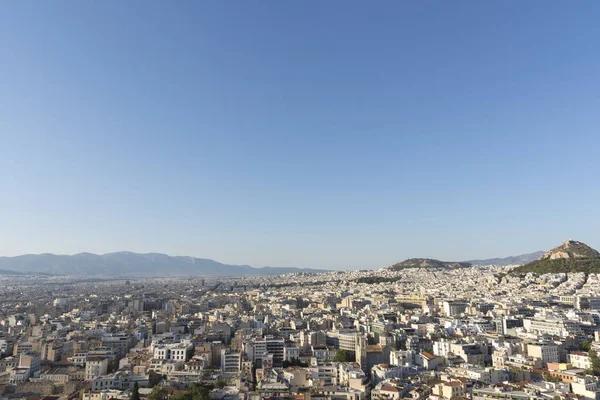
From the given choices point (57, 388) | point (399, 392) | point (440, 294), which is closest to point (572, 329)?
point (399, 392)

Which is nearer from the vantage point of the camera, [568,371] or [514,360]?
[568,371]

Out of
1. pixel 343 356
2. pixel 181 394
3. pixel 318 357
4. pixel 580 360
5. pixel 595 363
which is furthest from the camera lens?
pixel 318 357

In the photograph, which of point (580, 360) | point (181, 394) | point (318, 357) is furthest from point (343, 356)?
point (580, 360)

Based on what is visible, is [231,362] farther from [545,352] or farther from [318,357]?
[545,352]

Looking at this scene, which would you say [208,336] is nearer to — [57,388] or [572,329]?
[57,388]

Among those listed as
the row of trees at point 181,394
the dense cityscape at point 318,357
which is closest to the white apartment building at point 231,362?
the dense cityscape at point 318,357

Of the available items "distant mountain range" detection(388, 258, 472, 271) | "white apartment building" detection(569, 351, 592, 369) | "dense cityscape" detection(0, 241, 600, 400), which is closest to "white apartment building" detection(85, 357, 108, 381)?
"dense cityscape" detection(0, 241, 600, 400)

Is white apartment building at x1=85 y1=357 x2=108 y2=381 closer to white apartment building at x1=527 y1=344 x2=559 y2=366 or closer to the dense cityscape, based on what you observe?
the dense cityscape

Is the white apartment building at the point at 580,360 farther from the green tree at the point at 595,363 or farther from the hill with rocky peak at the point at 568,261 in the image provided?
the hill with rocky peak at the point at 568,261
